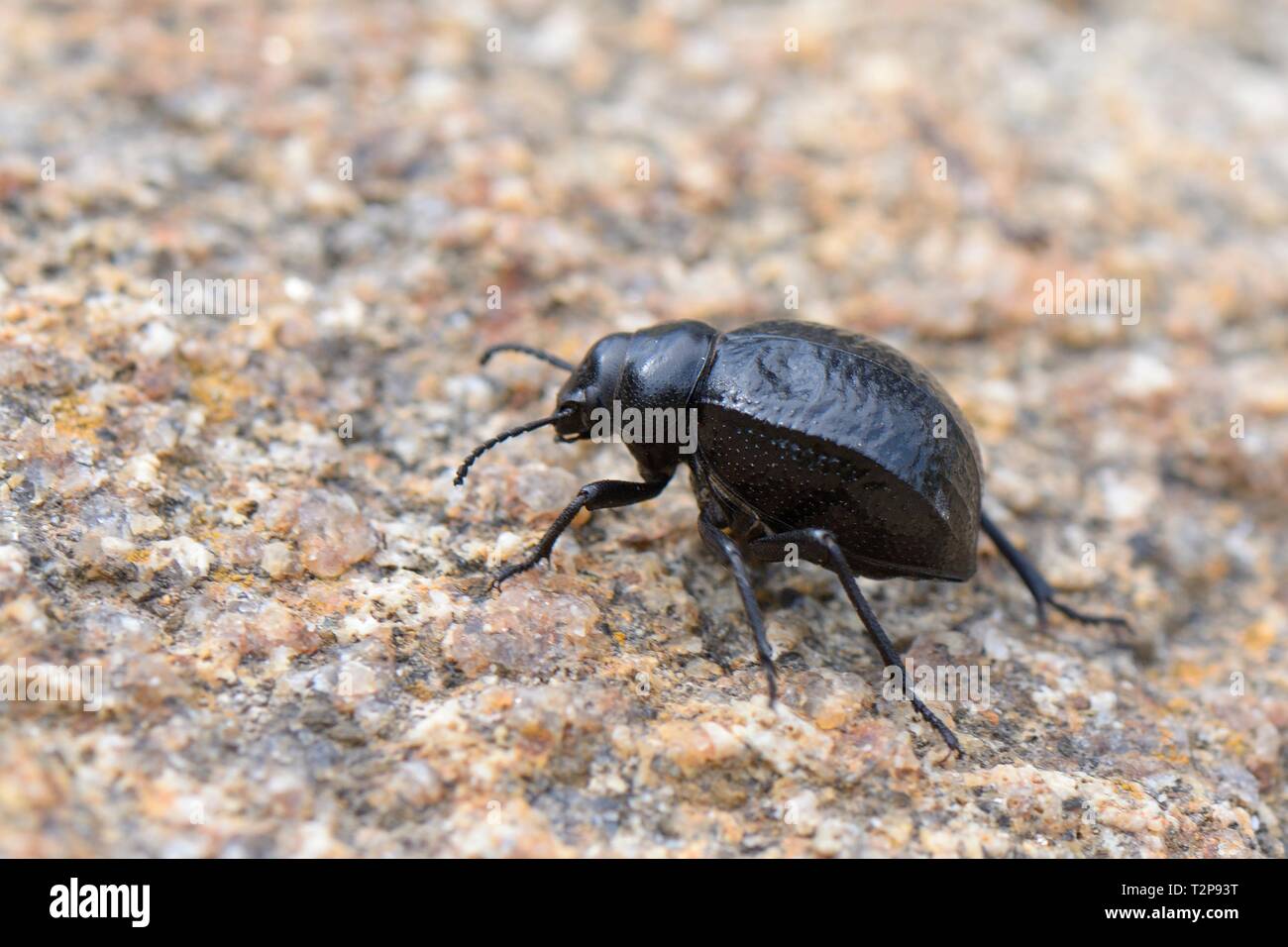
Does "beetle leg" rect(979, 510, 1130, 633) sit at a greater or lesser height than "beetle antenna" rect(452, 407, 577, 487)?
lesser

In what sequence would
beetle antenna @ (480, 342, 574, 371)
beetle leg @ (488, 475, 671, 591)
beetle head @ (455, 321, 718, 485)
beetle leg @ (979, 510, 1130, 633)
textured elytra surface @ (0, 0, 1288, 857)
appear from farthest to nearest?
1. beetle antenna @ (480, 342, 574, 371)
2. beetle leg @ (979, 510, 1130, 633)
3. beetle head @ (455, 321, 718, 485)
4. beetle leg @ (488, 475, 671, 591)
5. textured elytra surface @ (0, 0, 1288, 857)

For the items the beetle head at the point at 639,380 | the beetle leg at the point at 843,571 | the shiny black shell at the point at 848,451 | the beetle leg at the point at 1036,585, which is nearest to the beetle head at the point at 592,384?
the beetle head at the point at 639,380

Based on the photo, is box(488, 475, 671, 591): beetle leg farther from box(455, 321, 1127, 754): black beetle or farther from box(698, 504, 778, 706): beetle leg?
box(698, 504, 778, 706): beetle leg

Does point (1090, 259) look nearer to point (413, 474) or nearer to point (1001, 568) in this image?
point (1001, 568)

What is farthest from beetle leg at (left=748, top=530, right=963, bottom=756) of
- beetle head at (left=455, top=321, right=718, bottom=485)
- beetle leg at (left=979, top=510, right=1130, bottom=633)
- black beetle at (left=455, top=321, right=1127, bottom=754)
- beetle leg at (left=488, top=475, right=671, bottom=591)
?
beetle leg at (left=979, top=510, right=1130, bottom=633)

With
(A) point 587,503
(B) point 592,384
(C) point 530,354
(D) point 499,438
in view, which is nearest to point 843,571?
(A) point 587,503

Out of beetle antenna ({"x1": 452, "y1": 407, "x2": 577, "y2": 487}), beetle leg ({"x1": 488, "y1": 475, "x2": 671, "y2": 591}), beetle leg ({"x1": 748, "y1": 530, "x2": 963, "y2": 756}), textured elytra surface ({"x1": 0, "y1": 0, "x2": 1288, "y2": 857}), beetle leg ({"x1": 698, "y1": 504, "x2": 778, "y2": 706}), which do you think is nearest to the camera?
→ textured elytra surface ({"x1": 0, "y1": 0, "x2": 1288, "y2": 857})
